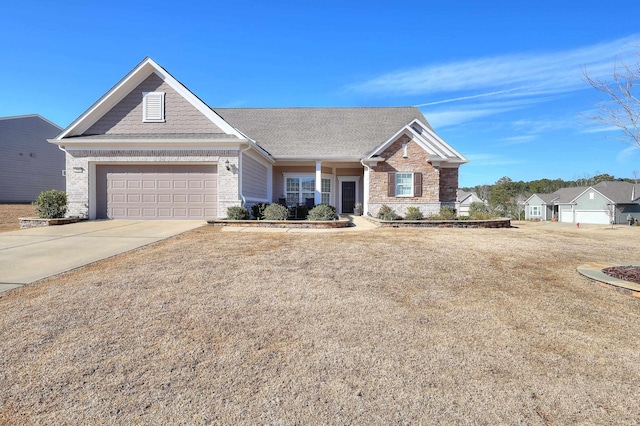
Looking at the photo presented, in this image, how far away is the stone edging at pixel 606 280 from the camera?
15.9ft

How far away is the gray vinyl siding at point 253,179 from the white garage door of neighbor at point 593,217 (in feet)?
148

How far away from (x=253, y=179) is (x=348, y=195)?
280 inches

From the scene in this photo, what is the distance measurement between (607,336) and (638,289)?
2178mm

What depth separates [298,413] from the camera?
223 centimetres

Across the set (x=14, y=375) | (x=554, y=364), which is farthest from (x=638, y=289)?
(x=14, y=375)

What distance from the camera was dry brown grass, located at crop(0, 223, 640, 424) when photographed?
2.30 m

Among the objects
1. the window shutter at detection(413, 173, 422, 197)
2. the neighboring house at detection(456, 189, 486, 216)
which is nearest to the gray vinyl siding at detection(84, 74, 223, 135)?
the window shutter at detection(413, 173, 422, 197)

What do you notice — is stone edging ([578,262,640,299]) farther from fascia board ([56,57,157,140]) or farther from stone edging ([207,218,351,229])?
fascia board ([56,57,157,140])

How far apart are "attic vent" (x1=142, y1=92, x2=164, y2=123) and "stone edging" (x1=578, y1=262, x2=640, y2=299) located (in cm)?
1506

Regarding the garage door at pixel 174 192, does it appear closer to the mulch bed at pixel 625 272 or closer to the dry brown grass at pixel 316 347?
the dry brown grass at pixel 316 347

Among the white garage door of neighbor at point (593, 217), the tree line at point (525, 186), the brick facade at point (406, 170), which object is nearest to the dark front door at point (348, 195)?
the brick facade at point (406, 170)

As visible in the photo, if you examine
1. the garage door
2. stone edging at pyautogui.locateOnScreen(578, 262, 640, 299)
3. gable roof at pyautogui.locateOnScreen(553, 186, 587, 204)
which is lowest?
stone edging at pyautogui.locateOnScreen(578, 262, 640, 299)

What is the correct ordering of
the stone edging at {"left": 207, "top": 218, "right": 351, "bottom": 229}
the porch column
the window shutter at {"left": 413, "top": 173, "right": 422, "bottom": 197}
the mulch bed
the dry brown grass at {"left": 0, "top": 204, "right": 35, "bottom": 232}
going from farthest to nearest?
the porch column < the window shutter at {"left": 413, "top": 173, "right": 422, "bottom": 197} < the stone edging at {"left": 207, "top": 218, "right": 351, "bottom": 229} < the dry brown grass at {"left": 0, "top": 204, "right": 35, "bottom": 232} < the mulch bed

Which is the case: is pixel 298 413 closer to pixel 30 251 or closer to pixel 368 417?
pixel 368 417
